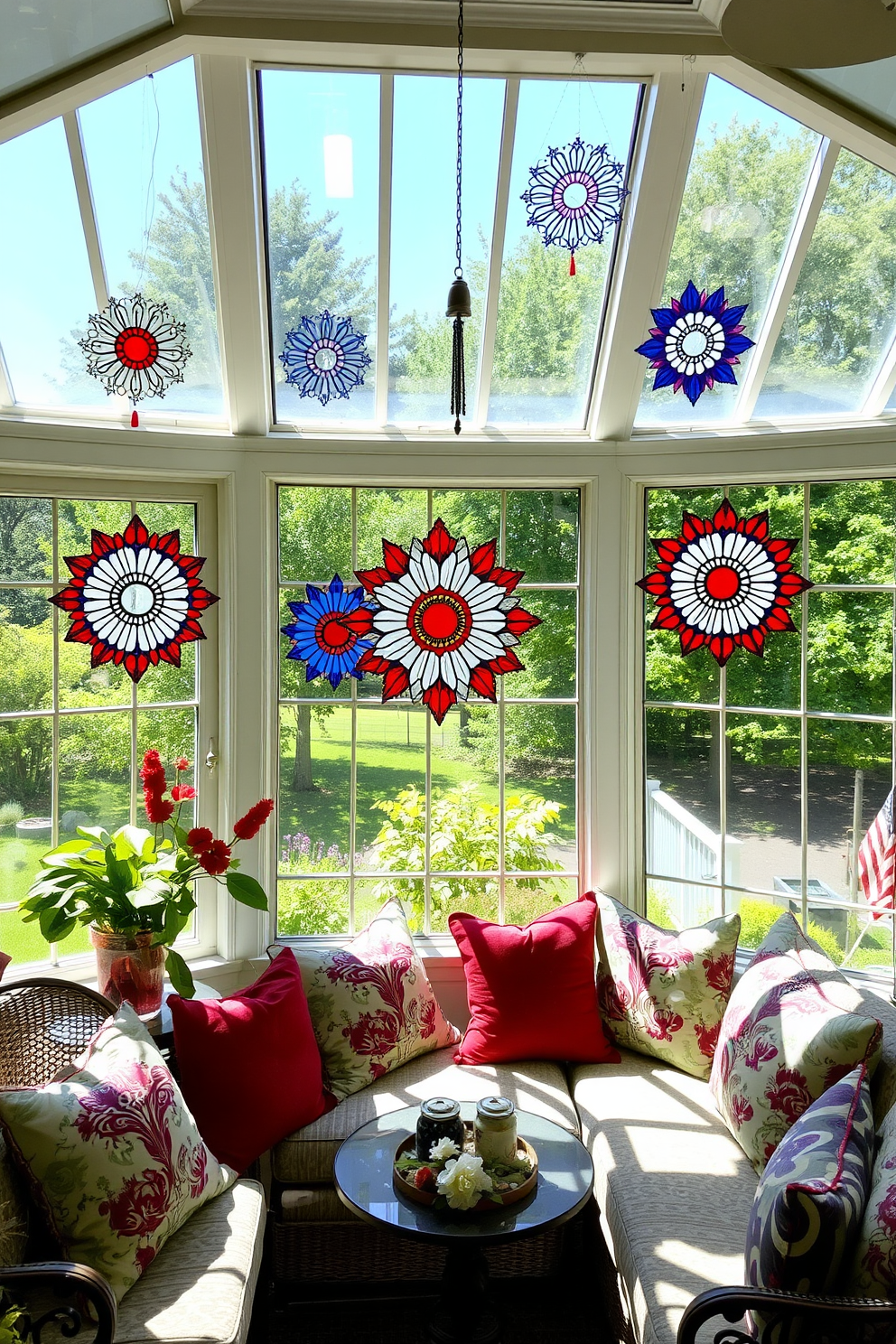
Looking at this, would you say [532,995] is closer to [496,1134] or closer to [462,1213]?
[496,1134]

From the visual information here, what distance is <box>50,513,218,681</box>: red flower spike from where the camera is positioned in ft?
10.7

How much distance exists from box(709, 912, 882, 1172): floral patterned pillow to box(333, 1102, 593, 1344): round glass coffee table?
17.8 inches

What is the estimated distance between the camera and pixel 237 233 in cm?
303

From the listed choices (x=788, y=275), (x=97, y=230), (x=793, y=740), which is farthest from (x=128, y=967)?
(x=788, y=275)

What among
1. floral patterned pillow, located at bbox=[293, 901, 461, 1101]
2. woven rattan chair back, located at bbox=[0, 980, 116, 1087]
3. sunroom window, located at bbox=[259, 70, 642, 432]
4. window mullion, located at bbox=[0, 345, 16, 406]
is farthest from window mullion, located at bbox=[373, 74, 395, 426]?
woven rattan chair back, located at bbox=[0, 980, 116, 1087]

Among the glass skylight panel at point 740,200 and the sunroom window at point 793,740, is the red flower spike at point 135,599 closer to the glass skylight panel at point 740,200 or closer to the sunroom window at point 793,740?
the sunroom window at point 793,740

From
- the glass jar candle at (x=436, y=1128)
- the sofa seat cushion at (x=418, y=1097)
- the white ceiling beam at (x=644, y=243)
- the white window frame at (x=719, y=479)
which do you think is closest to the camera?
the glass jar candle at (x=436, y=1128)

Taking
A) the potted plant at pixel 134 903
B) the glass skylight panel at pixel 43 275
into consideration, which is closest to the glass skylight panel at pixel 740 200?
the glass skylight panel at pixel 43 275

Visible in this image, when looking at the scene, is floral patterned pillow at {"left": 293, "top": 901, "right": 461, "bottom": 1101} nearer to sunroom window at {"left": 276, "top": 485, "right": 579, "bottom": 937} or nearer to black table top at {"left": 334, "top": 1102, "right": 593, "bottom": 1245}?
black table top at {"left": 334, "top": 1102, "right": 593, "bottom": 1245}

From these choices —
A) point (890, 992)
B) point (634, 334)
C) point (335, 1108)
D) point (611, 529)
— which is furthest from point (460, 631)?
point (890, 992)

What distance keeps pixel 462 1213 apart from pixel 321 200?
2.83 metres

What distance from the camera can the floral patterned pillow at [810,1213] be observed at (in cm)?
179

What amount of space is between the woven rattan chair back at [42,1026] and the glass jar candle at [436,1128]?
2.95 ft

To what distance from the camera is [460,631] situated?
142 inches
